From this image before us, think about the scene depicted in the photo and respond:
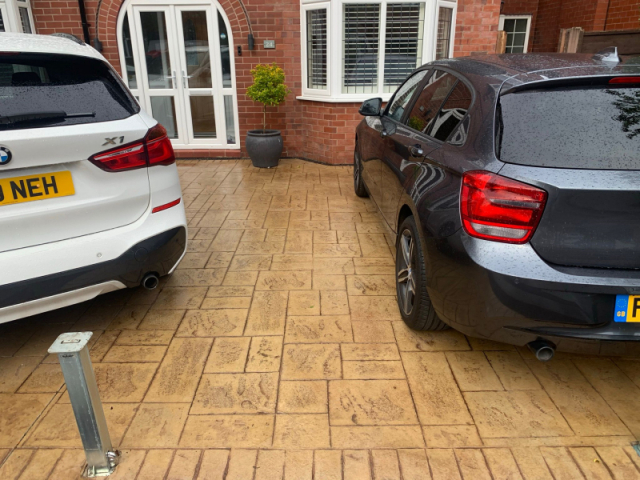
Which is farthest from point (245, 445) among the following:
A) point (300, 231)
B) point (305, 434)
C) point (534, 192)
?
point (300, 231)

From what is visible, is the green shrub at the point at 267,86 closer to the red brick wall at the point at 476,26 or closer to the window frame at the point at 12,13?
the red brick wall at the point at 476,26

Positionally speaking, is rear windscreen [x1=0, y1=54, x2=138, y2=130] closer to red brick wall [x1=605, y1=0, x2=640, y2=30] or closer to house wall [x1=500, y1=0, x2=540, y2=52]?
red brick wall [x1=605, y1=0, x2=640, y2=30]

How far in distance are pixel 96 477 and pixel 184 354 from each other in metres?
0.88

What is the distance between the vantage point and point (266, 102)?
23.9ft

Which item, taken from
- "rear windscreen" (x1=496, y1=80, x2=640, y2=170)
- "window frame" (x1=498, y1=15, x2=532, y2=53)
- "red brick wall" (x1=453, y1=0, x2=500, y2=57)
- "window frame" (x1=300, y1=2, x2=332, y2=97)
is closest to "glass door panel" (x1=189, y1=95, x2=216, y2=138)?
"window frame" (x1=300, y1=2, x2=332, y2=97)

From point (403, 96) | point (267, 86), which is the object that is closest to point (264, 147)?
point (267, 86)

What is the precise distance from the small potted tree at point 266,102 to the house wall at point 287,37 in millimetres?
389

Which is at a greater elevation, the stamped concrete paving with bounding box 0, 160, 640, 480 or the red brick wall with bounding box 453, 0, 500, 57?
the red brick wall with bounding box 453, 0, 500, 57

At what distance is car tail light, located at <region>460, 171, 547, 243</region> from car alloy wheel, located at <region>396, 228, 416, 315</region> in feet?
2.43

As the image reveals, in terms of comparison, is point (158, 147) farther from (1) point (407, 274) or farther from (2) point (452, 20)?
(2) point (452, 20)

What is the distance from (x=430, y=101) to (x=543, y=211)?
157 cm

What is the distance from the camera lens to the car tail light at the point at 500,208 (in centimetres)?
204

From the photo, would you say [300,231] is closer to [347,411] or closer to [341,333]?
[341,333]

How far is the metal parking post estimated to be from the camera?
5.96 ft
